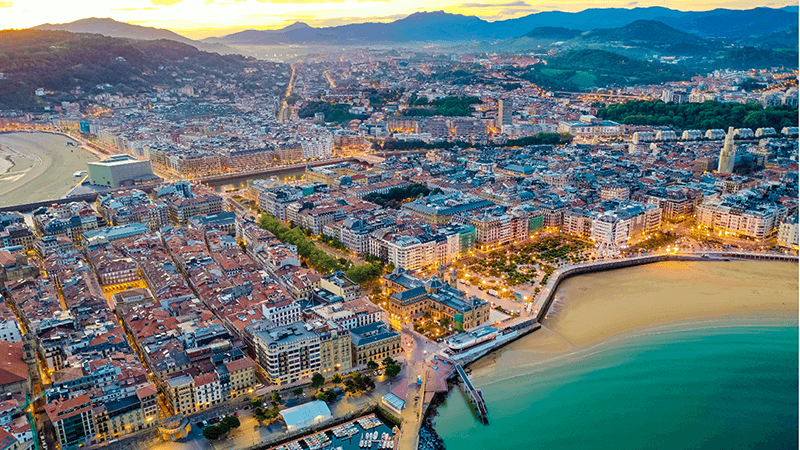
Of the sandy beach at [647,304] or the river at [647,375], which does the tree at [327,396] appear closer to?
the river at [647,375]

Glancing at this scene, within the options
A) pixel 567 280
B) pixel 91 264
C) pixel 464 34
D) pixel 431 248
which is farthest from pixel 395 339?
pixel 464 34

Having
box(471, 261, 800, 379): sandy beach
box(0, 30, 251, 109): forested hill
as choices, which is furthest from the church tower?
box(0, 30, 251, 109): forested hill

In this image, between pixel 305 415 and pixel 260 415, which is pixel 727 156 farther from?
pixel 260 415

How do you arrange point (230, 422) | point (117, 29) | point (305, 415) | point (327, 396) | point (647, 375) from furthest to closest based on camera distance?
point (117, 29) < point (647, 375) < point (327, 396) < point (305, 415) < point (230, 422)

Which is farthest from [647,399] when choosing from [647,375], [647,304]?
[647,304]

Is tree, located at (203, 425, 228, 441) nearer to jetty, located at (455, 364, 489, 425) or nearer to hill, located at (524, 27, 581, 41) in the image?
jetty, located at (455, 364, 489, 425)
